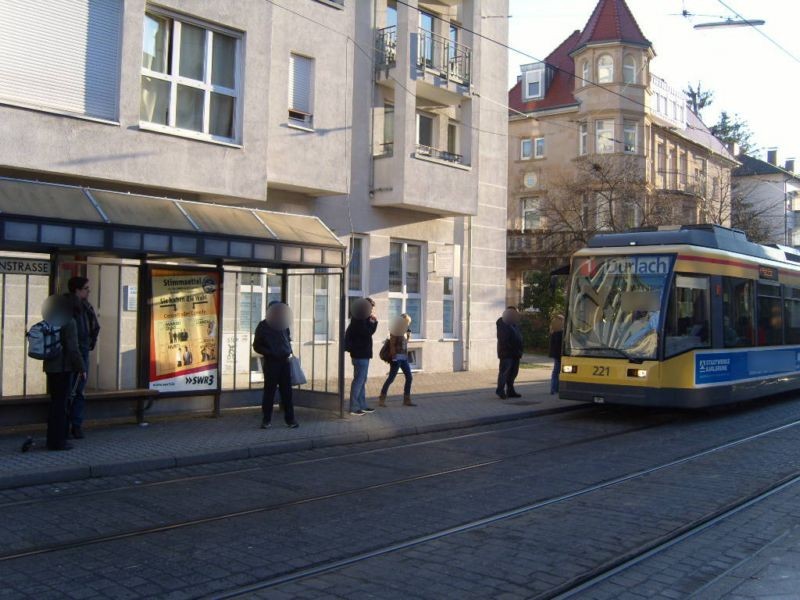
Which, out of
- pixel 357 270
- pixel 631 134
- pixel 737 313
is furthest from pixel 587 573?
pixel 631 134

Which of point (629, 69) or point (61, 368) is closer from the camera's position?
point (61, 368)

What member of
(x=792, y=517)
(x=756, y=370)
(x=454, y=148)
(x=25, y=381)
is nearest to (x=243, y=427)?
(x=25, y=381)

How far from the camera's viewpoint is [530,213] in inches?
1551

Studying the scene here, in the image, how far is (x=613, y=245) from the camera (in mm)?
14016

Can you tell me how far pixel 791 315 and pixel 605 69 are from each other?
23.8m

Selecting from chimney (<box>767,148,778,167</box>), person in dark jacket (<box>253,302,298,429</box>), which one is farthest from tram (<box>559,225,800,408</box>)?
chimney (<box>767,148,778,167</box>)

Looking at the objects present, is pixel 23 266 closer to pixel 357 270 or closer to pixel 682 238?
pixel 357 270

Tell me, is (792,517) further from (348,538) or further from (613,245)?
(613,245)

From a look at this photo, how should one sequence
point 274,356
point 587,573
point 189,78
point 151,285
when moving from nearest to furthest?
point 587,573, point 274,356, point 151,285, point 189,78

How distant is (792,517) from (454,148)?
1619cm

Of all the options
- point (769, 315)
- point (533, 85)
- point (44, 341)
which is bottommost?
point (44, 341)

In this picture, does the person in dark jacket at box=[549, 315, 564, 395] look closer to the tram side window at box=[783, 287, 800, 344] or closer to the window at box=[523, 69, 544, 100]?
the tram side window at box=[783, 287, 800, 344]

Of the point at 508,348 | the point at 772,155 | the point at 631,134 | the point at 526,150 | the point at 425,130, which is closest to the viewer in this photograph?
the point at 508,348

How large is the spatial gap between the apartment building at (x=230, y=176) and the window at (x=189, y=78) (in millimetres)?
34
